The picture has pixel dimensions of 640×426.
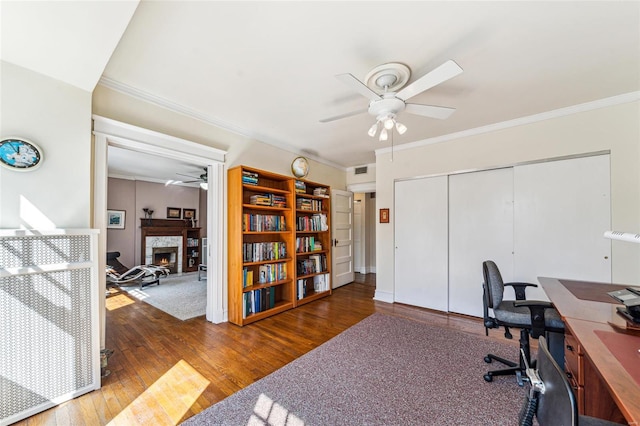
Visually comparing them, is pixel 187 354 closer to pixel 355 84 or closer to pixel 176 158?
pixel 176 158

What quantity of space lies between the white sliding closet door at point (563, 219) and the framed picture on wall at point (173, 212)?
7727mm

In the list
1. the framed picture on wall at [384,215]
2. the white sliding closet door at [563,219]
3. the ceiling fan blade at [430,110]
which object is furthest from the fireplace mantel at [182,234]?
the white sliding closet door at [563,219]

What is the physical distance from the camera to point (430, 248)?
387 cm

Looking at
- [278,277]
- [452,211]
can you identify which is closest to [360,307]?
[278,277]

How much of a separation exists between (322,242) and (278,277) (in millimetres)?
1291

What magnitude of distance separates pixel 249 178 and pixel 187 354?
6.86 ft

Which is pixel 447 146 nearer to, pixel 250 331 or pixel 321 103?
pixel 321 103

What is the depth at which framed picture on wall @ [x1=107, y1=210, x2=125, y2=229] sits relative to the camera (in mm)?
6021

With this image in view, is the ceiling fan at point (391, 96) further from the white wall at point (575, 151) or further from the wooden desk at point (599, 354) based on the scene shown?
the white wall at point (575, 151)

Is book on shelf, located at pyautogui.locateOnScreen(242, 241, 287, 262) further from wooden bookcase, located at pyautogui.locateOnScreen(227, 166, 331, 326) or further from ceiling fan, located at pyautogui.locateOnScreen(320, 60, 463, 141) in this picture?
ceiling fan, located at pyautogui.locateOnScreen(320, 60, 463, 141)

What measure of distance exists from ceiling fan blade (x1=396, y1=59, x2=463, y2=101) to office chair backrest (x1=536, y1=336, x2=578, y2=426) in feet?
5.07

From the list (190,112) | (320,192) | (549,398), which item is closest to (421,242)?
(320,192)

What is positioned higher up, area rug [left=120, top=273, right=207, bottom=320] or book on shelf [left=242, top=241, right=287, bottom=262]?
book on shelf [left=242, top=241, right=287, bottom=262]

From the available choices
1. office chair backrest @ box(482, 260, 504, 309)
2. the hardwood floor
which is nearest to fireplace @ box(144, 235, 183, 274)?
the hardwood floor
